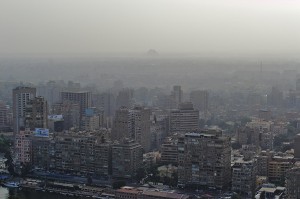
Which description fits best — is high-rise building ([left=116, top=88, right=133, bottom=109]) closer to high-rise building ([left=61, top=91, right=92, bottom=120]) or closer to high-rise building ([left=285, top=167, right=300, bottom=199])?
high-rise building ([left=61, top=91, right=92, bottom=120])

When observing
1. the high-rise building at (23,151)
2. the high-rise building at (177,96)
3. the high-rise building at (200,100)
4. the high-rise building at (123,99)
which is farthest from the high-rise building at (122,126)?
the high-rise building at (200,100)

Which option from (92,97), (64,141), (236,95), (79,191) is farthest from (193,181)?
(236,95)

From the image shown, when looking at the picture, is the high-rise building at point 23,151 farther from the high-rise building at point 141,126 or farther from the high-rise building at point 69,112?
the high-rise building at point 69,112

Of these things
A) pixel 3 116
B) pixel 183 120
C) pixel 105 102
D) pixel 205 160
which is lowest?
pixel 205 160

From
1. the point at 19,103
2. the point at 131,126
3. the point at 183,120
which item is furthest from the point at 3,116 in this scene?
the point at 183,120

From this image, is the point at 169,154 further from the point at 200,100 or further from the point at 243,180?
the point at 200,100

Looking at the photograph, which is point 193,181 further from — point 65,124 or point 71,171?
point 65,124

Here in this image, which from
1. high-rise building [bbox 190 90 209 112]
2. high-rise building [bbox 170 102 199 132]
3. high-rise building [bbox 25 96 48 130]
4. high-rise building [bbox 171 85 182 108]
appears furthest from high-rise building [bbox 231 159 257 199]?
high-rise building [bbox 190 90 209 112]
